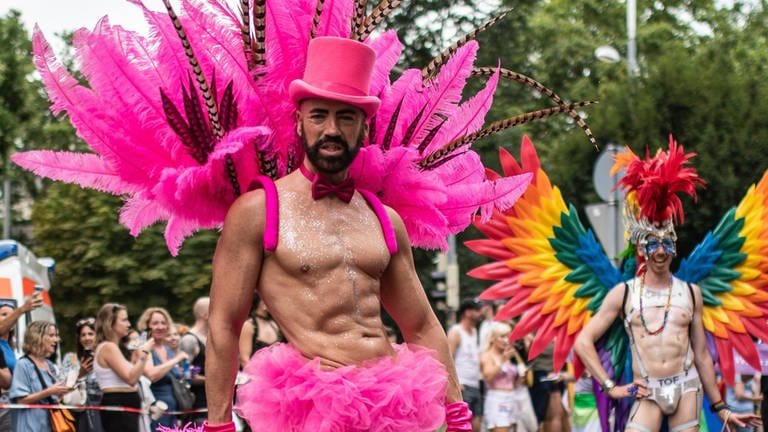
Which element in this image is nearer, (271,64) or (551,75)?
(271,64)

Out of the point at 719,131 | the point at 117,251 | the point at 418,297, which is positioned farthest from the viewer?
the point at 117,251

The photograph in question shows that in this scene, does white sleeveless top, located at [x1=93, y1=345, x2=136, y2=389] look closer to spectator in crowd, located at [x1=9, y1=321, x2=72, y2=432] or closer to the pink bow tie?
spectator in crowd, located at [x1=9, y1=321, x2=72, y2=432]

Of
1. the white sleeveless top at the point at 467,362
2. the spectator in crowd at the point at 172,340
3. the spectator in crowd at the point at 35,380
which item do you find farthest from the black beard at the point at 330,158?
the white sleeveless top at the point at 467,362

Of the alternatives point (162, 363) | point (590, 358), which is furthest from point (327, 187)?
point (162, 363)

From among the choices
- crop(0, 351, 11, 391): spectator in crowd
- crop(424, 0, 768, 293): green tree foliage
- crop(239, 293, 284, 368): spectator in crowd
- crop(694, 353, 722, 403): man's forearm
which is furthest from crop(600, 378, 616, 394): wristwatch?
crop(424, 0, 768, 293): green tree foliage

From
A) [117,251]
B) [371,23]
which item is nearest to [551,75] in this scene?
[117,251]

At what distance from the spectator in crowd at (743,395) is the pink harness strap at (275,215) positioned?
27.1ft

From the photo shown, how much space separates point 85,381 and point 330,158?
21.1 feet

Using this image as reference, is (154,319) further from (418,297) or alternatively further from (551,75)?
(551,75)

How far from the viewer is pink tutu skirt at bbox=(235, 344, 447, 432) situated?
4289 millimetres

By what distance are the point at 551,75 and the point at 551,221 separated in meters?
33.6

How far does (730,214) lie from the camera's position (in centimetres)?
954

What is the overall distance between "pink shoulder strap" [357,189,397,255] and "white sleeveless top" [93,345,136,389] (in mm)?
5927

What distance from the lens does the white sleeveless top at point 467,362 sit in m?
13.7
